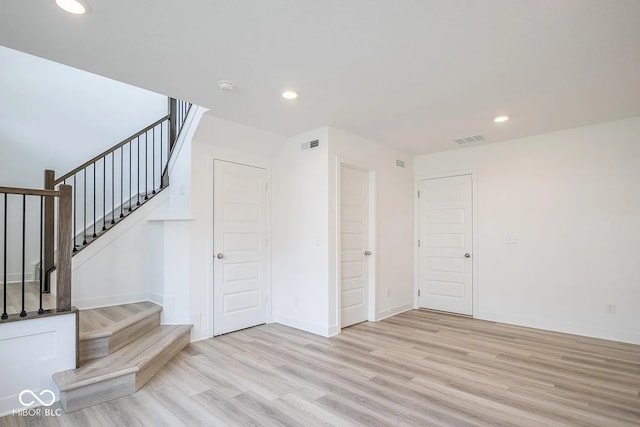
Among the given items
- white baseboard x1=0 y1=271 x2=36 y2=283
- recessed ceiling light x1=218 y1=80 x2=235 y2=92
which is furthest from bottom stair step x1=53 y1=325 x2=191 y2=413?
recessed ceiling light x1=218 y1=80 x2=235 y2=92

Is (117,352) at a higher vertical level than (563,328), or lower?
higher

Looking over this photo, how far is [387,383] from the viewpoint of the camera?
2.86 m

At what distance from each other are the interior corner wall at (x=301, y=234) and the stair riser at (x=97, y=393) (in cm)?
217

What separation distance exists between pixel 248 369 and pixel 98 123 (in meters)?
4.28

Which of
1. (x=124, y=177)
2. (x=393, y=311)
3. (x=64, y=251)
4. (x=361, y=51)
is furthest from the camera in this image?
(x=393, y=311)

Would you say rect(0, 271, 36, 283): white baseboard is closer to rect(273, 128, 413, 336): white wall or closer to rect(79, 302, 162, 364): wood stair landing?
rect(79, 302, 162, 364): wood stair landing

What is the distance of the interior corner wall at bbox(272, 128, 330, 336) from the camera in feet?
13.8

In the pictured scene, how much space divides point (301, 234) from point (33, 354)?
9.41 ft

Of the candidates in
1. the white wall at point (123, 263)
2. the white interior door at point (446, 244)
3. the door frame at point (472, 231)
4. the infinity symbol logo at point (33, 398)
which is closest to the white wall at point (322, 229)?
the door frame at point (472, 231)

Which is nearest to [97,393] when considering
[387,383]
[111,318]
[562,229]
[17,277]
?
[111,318]

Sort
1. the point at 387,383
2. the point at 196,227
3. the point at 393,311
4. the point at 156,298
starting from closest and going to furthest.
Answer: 1. the point at 387,383
2. the point at 196,227
3. the point at 156,298
4. the point at 393,311

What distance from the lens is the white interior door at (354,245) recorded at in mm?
4539

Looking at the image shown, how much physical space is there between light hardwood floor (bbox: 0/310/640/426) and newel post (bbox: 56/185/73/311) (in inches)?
32.6

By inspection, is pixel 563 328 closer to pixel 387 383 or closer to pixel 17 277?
pixel 387 383
